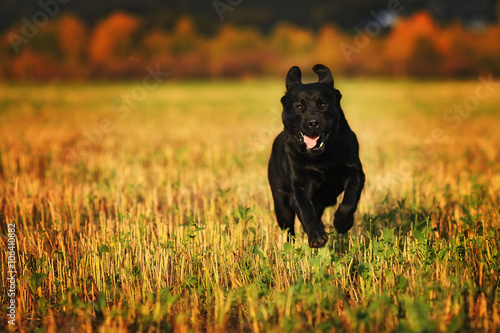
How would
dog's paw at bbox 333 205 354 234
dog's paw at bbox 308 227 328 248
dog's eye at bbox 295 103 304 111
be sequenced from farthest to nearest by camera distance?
1. dog's eye at bbox 295 103 304 111
2. dog's paw at bbox 333 205 354 234
3. dog's paw at bbox 308 227 328 248

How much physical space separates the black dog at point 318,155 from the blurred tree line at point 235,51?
44418 mm

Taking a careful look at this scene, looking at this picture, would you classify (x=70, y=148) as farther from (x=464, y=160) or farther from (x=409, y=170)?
(x=464, y=160)

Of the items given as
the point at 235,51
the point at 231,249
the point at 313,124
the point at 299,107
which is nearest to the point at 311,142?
the point at 313,124

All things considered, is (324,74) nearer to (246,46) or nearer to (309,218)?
(309,218)

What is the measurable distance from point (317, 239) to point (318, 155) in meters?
0.71

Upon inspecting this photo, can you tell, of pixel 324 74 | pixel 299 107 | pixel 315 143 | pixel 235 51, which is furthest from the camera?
pixel 235 51

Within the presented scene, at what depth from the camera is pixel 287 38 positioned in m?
57.1

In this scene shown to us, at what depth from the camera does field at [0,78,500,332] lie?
3.49 meters

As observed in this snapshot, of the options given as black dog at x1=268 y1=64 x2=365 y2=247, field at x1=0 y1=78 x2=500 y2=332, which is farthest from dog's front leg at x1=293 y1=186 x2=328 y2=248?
field at x1=0 y1=78 x2=500 y2=332

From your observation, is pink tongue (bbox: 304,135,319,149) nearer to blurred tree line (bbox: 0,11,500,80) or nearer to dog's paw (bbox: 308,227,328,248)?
dog's paw (bbox: 308,227,328,248)

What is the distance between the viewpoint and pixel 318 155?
15.0 feet

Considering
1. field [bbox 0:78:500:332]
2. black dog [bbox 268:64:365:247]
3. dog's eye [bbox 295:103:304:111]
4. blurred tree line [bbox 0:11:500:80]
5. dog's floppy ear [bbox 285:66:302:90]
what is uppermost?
blurred tree line [bbox 0:11:500:80]

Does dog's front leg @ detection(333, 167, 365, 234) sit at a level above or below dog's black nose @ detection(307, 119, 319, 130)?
below

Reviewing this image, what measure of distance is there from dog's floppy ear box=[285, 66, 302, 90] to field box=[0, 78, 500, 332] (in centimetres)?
120
